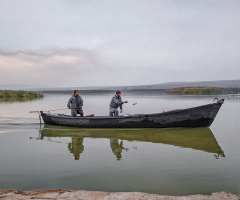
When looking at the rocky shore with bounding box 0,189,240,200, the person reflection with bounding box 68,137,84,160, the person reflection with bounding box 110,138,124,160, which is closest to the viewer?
the rocky shore with bounding box 0,189,240,200

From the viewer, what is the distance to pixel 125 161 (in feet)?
26.9

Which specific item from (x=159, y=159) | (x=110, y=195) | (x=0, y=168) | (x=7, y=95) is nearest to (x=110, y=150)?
(x=159, y=159)

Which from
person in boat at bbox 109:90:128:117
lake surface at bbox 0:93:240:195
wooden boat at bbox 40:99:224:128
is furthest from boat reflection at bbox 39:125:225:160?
A: person in boat at bbox 109:90:128:117

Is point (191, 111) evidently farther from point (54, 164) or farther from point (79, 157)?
point (54, 164)

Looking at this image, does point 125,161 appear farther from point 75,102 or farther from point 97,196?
point 75,102

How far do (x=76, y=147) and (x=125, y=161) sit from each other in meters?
3.26

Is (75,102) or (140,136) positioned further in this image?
(75,102)

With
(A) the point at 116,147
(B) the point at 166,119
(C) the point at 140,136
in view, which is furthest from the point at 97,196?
(B) the point at 166,119

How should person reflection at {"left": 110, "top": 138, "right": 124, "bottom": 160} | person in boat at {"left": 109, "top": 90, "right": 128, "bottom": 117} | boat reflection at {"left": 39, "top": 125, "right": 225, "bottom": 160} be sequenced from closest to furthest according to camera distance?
person reflection at {"left": 110, "top": 138, "right": 124, "bottom": 160}
boat reflection at {"left": 39, "top": 125, "right": 225, "bottom": 160}
person in boat at {"left": 109, "top": 90, "right": 128, "bottom": 117}

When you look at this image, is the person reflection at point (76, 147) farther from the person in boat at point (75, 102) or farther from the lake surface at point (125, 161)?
the person in boat at point (75, 102)

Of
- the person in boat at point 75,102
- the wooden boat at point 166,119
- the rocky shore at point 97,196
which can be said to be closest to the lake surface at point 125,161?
the wooden boat at point 166,119

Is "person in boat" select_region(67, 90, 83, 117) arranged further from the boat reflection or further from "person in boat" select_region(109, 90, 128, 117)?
"person in boat" select_region(109, 90, 128, 117)

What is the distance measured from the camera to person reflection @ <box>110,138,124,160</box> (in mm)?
9262

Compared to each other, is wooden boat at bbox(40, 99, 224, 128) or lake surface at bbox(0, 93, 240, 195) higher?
wooden boat at bbox(40, 99, 224, 128)
